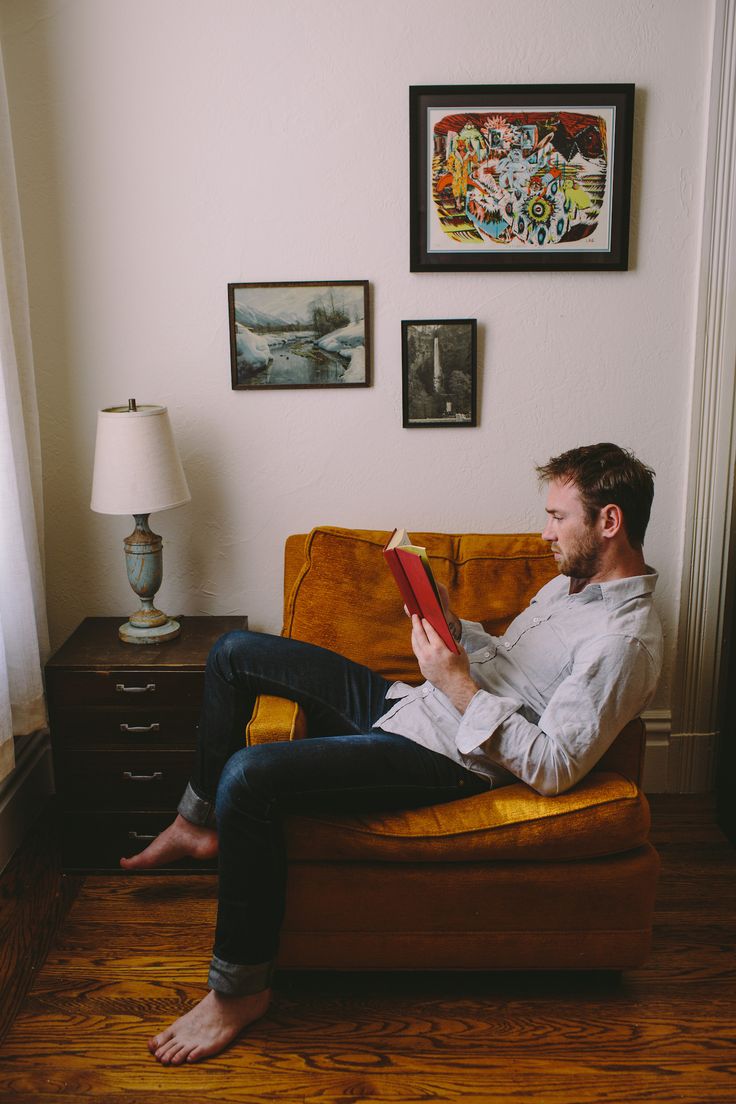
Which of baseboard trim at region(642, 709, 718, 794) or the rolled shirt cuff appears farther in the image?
baseboard trim at region(642, 709, 718, 794)

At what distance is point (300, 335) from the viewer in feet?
8.34

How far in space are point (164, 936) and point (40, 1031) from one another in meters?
0.34

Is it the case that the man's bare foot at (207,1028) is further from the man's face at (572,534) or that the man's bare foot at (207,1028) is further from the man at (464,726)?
the man's face at (572,534)

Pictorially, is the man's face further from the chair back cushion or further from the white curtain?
→ the white curtain

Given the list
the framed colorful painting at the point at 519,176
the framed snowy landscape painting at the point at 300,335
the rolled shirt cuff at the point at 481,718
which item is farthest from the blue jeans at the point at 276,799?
the framed colorful painting at the point at 519,176

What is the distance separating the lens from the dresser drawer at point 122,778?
92.8 inches

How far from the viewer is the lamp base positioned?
8.00ft

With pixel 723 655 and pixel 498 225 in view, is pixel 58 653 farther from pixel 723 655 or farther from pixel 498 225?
pixel 723 655

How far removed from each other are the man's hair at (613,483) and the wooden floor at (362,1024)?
943 mm

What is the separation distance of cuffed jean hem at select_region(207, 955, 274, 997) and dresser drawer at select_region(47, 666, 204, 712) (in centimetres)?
67

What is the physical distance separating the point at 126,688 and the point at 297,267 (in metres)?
1.17

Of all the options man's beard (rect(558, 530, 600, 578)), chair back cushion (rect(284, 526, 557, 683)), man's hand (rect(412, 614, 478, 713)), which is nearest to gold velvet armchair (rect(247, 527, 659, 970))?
man's hand (rect(412, 614, 478, 713))

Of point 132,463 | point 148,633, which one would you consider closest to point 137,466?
point 132,463

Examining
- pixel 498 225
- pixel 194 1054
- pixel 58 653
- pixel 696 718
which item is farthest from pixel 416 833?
pixel 498 225
